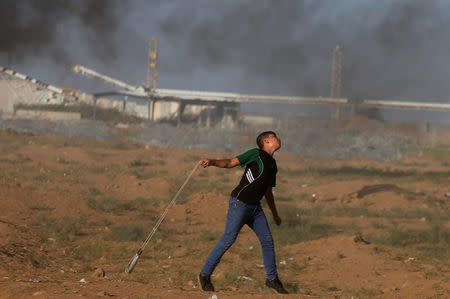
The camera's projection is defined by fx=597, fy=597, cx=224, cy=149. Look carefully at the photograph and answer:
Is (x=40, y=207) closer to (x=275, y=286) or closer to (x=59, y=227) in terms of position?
(x=59, y=227)

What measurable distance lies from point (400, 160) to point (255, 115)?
30.8 meters

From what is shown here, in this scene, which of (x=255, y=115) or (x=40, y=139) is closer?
(x=40, y=139)

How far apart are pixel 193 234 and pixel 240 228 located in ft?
20.1

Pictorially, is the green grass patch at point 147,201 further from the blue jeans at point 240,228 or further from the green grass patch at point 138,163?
the blue jeans at point 240,228

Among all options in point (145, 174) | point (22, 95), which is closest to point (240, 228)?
point (145, 174)

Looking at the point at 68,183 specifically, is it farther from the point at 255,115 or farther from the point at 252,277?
the point at 255,115

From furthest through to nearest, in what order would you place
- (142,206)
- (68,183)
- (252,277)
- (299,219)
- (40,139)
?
(40,139)
(68,183)
(142,206)
(299,219)
(252,277)

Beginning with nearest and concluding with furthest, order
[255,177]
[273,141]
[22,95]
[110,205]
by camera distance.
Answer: [255,177]
[273,141]
[110,205]
[22,95]

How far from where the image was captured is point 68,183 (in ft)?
55.0

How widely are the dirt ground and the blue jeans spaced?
0.35 m

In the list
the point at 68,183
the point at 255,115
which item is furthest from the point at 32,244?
the point at 255,115

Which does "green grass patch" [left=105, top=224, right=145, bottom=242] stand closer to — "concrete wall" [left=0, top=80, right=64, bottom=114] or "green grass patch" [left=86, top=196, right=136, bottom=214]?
"green grass patch" [left=86, top=196, right=136, bottom=214]

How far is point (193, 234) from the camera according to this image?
11.9 m

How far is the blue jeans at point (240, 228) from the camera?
586cm
